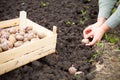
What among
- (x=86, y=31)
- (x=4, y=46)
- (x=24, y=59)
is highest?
(x=86, y=31)

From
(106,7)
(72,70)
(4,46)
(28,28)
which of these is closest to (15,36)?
(28,28)

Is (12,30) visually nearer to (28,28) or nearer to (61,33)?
(28,28)

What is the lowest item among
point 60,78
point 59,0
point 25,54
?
point 60,78

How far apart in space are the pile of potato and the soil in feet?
0.88

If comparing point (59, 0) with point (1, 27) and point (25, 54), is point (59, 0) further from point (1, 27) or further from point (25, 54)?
point (25, 54)

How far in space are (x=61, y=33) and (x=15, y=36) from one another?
2.28ft

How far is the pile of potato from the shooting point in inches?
114

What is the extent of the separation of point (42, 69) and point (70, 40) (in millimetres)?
711

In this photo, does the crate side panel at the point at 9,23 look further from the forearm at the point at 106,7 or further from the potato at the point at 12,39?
the forearm at the point at 106,7

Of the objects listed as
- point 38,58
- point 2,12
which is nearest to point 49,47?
point 38,58

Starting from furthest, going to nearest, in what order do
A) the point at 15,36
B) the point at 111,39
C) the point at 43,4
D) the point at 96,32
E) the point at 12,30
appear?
1. the point at 43,4
2. the point at 111,39
3. the point at 12,30
4. the point at 15,36
5. the point at 96,32

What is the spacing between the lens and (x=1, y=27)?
10.8 ft

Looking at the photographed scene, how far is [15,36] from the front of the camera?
3.11 m

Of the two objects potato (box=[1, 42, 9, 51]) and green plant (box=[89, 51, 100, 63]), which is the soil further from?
potato (box=[1, 42, 9, 51])
